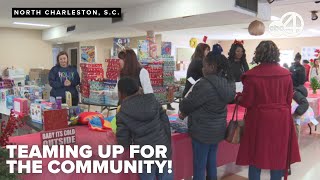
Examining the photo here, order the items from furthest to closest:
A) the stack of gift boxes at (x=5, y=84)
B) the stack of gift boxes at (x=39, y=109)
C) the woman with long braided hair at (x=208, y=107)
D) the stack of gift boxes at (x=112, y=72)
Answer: the stack of gift boxes at (x=112, y=72) → the stack of gift boxes at (x=5, y=84) → the stack of gift boxes at (x=39, y=109) → the woman with long braided hair at (x=208, y=107)

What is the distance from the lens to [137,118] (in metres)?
A: 2.03

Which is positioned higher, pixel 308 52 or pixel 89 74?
pixel 308 52

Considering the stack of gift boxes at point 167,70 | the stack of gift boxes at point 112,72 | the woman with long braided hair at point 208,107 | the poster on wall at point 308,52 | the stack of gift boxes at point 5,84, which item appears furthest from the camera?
the poster on wall at point 308,52

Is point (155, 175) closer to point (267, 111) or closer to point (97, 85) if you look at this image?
point (267, 111)

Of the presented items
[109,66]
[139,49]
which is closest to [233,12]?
[139,49]

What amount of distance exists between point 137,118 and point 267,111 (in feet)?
3.38

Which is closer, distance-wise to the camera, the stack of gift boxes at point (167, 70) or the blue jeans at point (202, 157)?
the blue jeans at point (202, 157)

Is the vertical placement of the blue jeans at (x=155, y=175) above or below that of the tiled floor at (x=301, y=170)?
above

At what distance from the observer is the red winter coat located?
2.31 m

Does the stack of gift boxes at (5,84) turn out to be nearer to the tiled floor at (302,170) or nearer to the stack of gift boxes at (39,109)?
the stack of gift boxes at (39,109)

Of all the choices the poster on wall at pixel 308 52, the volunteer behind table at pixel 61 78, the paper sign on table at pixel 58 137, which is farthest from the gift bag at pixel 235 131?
the poster on wall at pixel 308 52

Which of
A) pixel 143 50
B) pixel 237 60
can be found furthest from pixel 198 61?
pixel 143 50

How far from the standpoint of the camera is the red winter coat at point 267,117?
2.31 meters

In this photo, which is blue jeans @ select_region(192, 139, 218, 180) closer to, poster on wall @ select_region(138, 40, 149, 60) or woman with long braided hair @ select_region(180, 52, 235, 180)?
woman with long braided hair @ select_region(180, 52, 235, 180)
